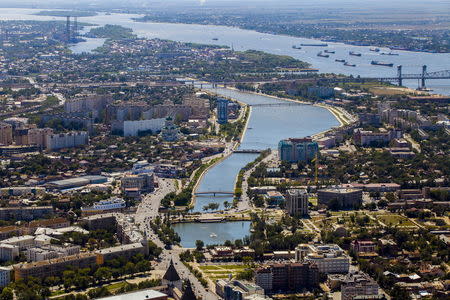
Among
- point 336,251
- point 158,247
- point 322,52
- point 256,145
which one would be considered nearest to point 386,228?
point 336,251

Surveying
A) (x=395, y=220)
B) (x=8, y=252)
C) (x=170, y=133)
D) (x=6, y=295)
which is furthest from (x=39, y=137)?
(x=6, y=295)

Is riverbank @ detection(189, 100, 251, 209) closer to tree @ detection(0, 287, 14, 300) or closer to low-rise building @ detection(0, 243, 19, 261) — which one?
low-rise building @ detection(0, 243, 19, 261)

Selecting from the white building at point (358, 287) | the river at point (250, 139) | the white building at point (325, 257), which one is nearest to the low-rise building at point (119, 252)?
the river at point (250, 139)

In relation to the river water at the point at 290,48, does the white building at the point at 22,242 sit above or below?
above

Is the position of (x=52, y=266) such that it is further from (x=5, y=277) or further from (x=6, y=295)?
(x=6, y=295)

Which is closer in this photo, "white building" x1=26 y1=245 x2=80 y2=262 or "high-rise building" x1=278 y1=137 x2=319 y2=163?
"white building" x1=26 y1=245 x2=80 y2=262

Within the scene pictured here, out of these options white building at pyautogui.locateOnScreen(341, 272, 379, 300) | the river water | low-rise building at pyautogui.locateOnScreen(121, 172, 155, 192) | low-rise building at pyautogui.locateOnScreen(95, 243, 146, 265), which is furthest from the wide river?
white building at pyautogui.locateOnScreen(341, 272, 379, 300)

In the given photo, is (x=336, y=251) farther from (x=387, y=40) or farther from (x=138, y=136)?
(x=387, y=40)

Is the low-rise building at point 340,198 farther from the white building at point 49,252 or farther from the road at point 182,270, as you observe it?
the white building at point 49,252
